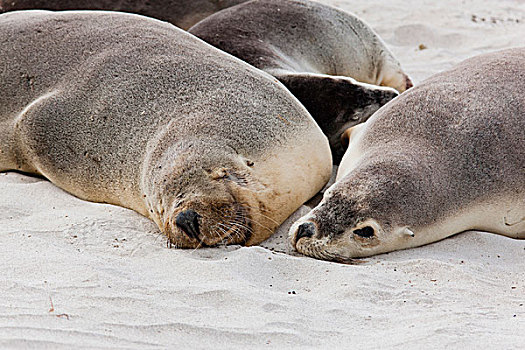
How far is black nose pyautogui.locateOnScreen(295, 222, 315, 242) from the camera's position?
3.41 metres

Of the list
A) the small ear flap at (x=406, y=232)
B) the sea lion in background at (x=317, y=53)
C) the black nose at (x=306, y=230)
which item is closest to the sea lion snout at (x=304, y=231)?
the black nose at (x=306, y=230)

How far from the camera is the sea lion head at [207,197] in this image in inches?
132

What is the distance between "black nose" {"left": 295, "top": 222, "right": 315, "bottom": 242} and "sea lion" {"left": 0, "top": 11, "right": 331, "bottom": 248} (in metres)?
0.24

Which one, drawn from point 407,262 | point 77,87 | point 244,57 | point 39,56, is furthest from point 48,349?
point 244,57

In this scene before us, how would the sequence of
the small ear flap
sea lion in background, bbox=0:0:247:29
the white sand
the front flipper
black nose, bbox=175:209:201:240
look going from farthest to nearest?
sea lion in background, bbox=0:0:247:29 → the front flipper → the small ear flap → black nose, bbox=175:209:201:240 → the white sand

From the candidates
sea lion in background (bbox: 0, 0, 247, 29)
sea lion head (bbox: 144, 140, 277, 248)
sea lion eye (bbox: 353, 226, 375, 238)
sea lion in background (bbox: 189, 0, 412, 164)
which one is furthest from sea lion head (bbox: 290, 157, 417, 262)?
sea lion in background (bbox: 0, 0, 247, 29)

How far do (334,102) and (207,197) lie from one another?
1750 millimetres

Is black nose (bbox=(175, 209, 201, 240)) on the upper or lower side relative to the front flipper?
upper

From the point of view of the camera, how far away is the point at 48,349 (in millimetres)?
2248

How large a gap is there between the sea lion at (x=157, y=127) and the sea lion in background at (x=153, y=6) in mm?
1631

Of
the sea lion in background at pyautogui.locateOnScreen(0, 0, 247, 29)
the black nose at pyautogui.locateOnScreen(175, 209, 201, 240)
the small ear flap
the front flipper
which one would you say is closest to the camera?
the black nose at pyautogui.locateOnScreen(175, 209, 201, 240)

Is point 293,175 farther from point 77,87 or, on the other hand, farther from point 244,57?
point 244,57

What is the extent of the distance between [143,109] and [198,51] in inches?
20.7

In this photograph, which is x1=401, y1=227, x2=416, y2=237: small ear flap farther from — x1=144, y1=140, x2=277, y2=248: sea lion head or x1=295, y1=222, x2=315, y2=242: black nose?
x1=144, y1=140, x2=277, y2=248: sea lion head
